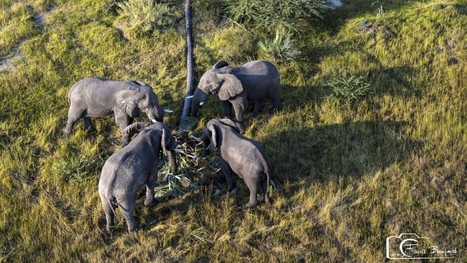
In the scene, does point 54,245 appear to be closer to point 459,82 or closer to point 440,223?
point 440,223

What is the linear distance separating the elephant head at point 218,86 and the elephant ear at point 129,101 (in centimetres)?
140

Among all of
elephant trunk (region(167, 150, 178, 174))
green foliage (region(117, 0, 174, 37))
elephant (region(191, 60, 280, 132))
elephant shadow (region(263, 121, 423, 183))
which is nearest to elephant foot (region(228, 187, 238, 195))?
elephant shadow (region(263, 121, 423, 183))

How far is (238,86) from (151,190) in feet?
9.32

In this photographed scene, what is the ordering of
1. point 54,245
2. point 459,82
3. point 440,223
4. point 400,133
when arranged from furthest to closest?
point 459,82
point 400,133
point 440,223
point 54,245

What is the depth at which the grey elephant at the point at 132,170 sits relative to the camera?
23.3 feet

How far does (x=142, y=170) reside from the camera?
7383mm

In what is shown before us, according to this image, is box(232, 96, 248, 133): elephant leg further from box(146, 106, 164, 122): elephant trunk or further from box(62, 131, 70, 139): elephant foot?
box(62, 131, 70, 139): elephant foot

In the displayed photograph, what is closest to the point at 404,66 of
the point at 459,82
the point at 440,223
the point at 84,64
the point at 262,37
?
the point at 459,82

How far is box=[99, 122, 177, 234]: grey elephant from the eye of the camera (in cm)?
711

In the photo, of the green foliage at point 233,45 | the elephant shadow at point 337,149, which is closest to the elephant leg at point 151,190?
the elephant shadow at point 337,149

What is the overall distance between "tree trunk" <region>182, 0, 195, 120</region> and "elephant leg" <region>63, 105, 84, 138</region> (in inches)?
87.3

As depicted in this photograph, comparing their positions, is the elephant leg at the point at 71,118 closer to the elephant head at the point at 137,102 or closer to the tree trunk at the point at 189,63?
the elephant head at the point at 137,102

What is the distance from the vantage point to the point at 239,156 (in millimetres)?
7758

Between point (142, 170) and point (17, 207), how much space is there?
254 cm
